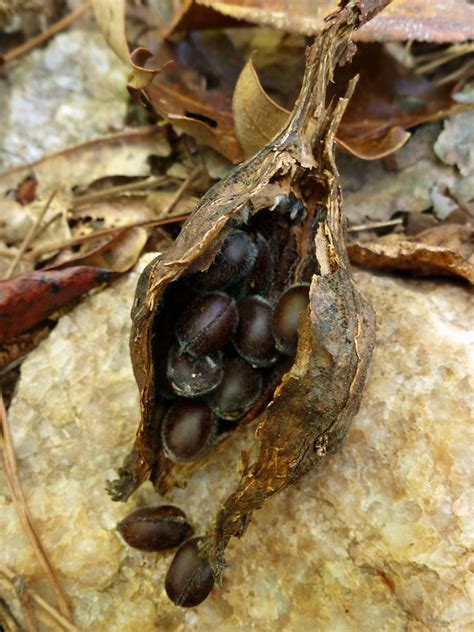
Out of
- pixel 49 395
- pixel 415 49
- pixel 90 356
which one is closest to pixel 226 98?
pixel 415 49

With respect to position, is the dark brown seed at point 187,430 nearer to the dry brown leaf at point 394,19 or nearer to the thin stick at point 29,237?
the thin stick at point 29,237

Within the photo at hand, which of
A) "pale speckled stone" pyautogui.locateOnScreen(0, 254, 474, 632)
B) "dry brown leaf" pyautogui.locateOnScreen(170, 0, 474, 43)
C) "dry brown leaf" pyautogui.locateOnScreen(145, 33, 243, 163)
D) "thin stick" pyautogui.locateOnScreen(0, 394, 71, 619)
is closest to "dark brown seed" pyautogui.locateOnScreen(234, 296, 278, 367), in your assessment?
"pale speckled stone" pyautogui.locateOnScreen(0, 254, 474, 632)

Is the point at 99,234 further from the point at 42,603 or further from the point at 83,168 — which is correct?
the point at 42,603

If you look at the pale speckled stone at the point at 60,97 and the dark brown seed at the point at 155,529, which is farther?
the pale speckled stone at the point at 60,97

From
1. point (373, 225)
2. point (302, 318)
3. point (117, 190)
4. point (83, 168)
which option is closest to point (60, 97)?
point (83, 168)

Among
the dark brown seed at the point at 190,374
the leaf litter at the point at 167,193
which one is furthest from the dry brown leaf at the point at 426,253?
the dark brown seed at the point at 190,374

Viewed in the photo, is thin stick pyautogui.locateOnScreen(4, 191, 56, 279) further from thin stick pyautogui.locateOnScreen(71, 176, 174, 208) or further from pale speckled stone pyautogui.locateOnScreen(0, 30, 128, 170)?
pale speckled stone pyautogui.locateOnScreen(0, 30, 128, 170)
